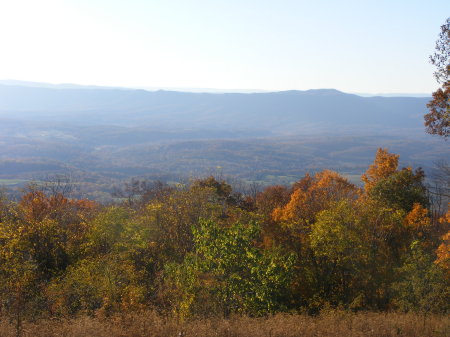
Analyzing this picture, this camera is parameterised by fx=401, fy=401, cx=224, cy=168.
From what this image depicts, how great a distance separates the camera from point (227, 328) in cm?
1266

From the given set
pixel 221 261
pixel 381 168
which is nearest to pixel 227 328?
pixel 221 261

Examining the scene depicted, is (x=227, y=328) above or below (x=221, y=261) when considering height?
below

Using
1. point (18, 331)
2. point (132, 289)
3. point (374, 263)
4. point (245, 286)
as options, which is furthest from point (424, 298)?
point (18, 331)

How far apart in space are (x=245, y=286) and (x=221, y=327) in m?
3.91

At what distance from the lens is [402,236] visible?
94.8 ft

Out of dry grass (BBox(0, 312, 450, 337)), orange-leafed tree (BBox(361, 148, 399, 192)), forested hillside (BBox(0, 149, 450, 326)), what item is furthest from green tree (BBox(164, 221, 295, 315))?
orange-leafed tree (BBox(361, 148, 399, 192))

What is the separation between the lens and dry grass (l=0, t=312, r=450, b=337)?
12.3 m

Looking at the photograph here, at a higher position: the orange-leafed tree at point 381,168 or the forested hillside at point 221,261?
the orange-leafed tree at point 381,168

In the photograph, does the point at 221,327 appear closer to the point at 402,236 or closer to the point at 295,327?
the point at 295,327

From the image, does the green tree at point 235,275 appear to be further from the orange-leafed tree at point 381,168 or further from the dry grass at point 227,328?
the orange-leafed tree at point 381,168

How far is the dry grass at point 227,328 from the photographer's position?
1232 cm

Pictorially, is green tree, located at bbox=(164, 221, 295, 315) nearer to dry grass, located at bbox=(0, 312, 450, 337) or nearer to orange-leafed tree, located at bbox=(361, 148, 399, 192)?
dry grass, located at bbox=(0, 312, 450, 337)

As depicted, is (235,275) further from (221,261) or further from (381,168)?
(381,168)

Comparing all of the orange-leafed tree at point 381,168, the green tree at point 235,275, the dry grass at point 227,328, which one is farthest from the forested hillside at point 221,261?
the orange-leafed tree at point 381,168
